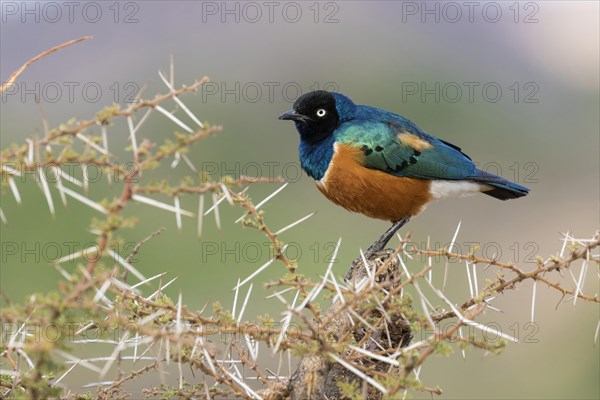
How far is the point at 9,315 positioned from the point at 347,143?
4297 mm

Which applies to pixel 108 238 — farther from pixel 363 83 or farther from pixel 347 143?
pixel 363 83

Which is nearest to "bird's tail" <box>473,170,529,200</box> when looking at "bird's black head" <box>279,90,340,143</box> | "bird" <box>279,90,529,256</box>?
"bird" <box>279,90,529,256</box>

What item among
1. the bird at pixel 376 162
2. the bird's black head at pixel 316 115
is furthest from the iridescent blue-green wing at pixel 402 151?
the bird's black head at pixel 316 115

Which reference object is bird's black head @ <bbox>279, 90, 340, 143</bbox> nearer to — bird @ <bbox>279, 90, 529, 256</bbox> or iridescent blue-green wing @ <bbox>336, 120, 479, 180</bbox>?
bird @ <bbox>279, 90, 529, 256</bbox>

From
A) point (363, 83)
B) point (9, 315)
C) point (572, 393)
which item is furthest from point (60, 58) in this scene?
point (9, 315)

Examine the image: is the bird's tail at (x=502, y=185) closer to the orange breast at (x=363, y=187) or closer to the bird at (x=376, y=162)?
the bird at (x=376, y=162)

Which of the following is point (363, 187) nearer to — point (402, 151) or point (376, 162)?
point (376, 162)

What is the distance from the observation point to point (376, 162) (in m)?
6.70

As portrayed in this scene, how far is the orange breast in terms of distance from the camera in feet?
21.7

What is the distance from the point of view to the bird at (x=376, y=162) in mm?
6668

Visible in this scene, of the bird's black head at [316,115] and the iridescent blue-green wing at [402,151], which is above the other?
the bird's black head at [316,115]

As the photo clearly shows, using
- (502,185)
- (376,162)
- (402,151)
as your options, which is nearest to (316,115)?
(376,162)

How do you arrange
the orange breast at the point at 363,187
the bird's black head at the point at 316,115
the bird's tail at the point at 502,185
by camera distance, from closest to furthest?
the orange breast at the point at 363,187 < the bird's black head at the point at 316,115 < the bird's tail at the point at 502,185

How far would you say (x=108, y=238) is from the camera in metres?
2.62
